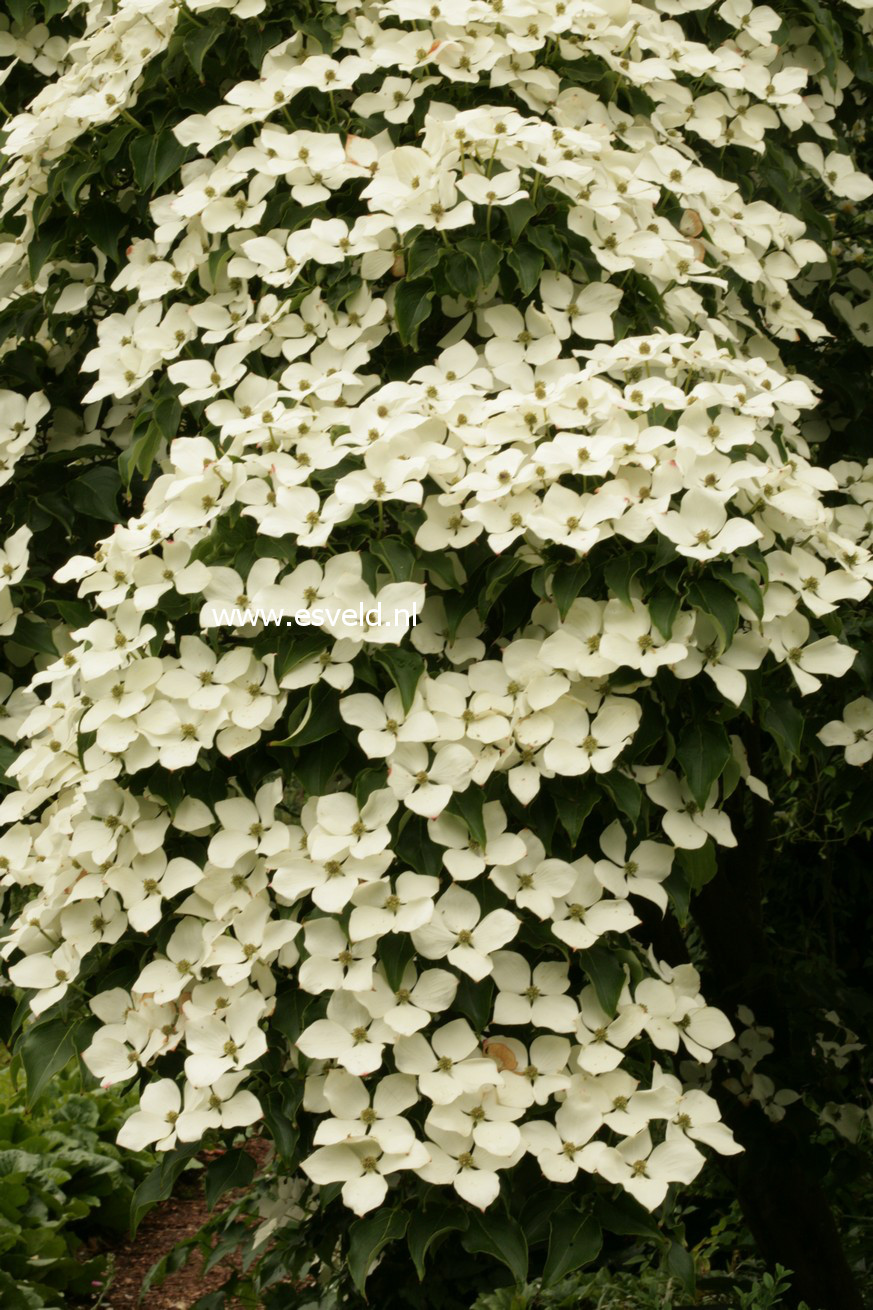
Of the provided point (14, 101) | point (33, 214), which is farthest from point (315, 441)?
point (14, 101)

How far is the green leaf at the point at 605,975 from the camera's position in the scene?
1.60 metres

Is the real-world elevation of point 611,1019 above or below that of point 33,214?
below

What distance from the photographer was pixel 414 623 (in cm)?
173

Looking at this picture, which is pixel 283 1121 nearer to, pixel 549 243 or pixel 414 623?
pixel 414 623

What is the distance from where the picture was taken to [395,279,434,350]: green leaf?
6.09ft

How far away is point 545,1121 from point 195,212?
1.31m

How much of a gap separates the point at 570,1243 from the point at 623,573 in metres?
0.75

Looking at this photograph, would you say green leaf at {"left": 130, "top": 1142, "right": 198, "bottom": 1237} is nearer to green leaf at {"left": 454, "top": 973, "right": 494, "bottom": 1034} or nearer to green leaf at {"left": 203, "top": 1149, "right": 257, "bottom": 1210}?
green leaf at {"left": 203, "top": 1149, "right": 257, "bottom": 1210}

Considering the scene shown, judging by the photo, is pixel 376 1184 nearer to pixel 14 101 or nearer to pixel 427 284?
pixel 427 284

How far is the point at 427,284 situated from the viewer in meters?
1.89

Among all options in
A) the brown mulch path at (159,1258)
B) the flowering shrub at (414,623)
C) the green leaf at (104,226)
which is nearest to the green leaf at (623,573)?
the flowering shrub at (414,623)

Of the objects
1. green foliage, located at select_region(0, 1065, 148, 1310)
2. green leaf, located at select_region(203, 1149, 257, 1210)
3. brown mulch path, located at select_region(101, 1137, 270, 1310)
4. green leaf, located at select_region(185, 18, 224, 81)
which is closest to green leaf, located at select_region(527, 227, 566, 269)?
green leaf, located at select_region(185, 18, 224, 81)

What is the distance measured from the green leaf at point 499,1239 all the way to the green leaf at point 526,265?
1135 millimetres

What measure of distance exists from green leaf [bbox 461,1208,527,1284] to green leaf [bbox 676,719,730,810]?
51 cm
